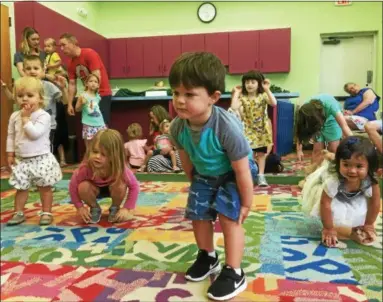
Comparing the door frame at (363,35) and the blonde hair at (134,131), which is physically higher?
the door frame at (363,35)

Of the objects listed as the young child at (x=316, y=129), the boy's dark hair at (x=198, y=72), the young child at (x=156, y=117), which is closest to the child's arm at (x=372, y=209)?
the young child at (x=316, y=129)

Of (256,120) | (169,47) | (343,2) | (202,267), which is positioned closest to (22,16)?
(169,47)

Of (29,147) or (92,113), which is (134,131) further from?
(29,147)

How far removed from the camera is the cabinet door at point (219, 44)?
3582 mm

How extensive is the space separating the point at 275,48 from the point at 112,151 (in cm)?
286

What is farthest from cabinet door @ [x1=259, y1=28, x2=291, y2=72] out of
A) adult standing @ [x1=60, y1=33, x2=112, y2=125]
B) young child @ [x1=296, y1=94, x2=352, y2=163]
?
young child @ [x1=296, y1=94, x2=352, y2=163]

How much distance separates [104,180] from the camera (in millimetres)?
1047

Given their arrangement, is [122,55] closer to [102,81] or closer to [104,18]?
[104,18]

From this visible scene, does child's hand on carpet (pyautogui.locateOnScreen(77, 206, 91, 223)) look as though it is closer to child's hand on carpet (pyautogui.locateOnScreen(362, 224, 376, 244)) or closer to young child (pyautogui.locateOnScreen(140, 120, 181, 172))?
child's hand on carpet (pyautogui.locateOnScreen(362, 224, 376, 244))

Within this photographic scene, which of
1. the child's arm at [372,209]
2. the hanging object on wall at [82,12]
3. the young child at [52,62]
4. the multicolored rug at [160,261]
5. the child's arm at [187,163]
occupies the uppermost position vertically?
the hanging object on wall at [82,12]

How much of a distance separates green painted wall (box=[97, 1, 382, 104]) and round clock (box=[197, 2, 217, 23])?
1.6 inches

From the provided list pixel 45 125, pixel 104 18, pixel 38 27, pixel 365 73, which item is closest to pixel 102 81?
pixel 45 125

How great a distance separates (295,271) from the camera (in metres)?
0.69

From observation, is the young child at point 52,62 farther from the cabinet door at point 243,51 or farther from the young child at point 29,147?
the cabinet door at point 243,51
